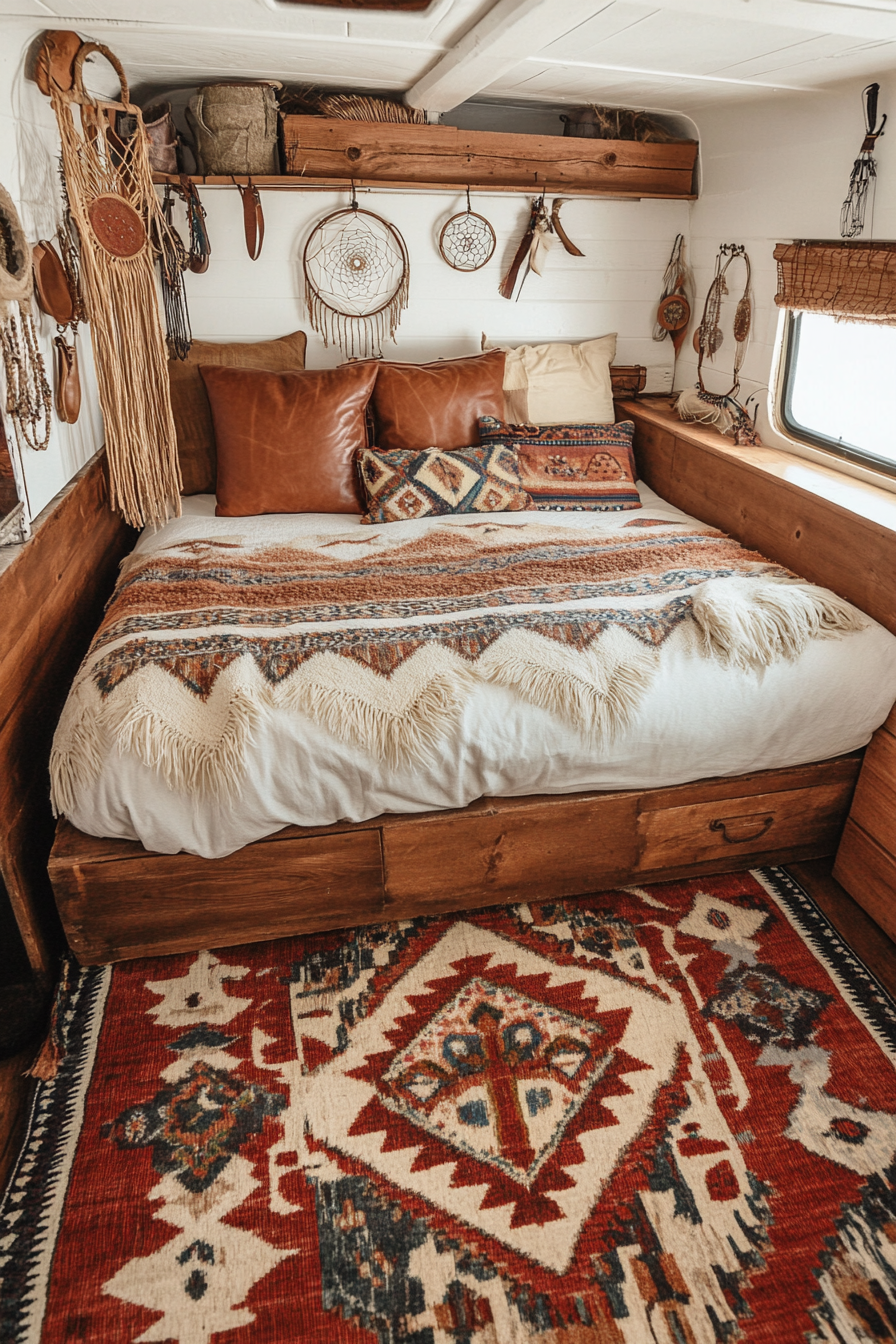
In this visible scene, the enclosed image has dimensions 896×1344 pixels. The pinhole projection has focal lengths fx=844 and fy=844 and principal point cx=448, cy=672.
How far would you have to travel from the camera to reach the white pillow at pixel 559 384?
10.4 feet

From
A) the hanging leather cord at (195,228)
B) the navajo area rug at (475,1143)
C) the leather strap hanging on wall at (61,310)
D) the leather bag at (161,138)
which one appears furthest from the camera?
the hanging leather cord at (195,228)

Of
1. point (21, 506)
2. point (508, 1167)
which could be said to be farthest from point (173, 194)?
Result: point (508, 1167)


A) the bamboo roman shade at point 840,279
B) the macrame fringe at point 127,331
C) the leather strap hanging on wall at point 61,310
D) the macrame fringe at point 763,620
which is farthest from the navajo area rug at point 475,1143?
the bamboo roman shade at point 840,279

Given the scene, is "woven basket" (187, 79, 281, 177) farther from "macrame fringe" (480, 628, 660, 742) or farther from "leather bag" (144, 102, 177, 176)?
"macrame fringe" (480, 628, 660, 742)

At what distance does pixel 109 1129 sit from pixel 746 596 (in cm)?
173

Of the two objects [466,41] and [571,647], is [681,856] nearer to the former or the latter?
[571,647]

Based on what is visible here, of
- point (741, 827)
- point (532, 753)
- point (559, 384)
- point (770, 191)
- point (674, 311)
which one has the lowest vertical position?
point (741, 827)

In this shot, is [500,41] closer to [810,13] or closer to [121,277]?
[810,13]

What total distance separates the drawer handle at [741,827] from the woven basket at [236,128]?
256 centimetres

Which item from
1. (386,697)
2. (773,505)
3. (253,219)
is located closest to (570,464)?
(773,505)

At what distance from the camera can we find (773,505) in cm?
245

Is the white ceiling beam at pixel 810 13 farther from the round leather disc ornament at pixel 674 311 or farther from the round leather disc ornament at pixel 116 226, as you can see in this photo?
the round leather disc ornament at pixel 674 311

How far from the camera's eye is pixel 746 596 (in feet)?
6.64

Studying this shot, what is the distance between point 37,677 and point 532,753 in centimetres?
114
